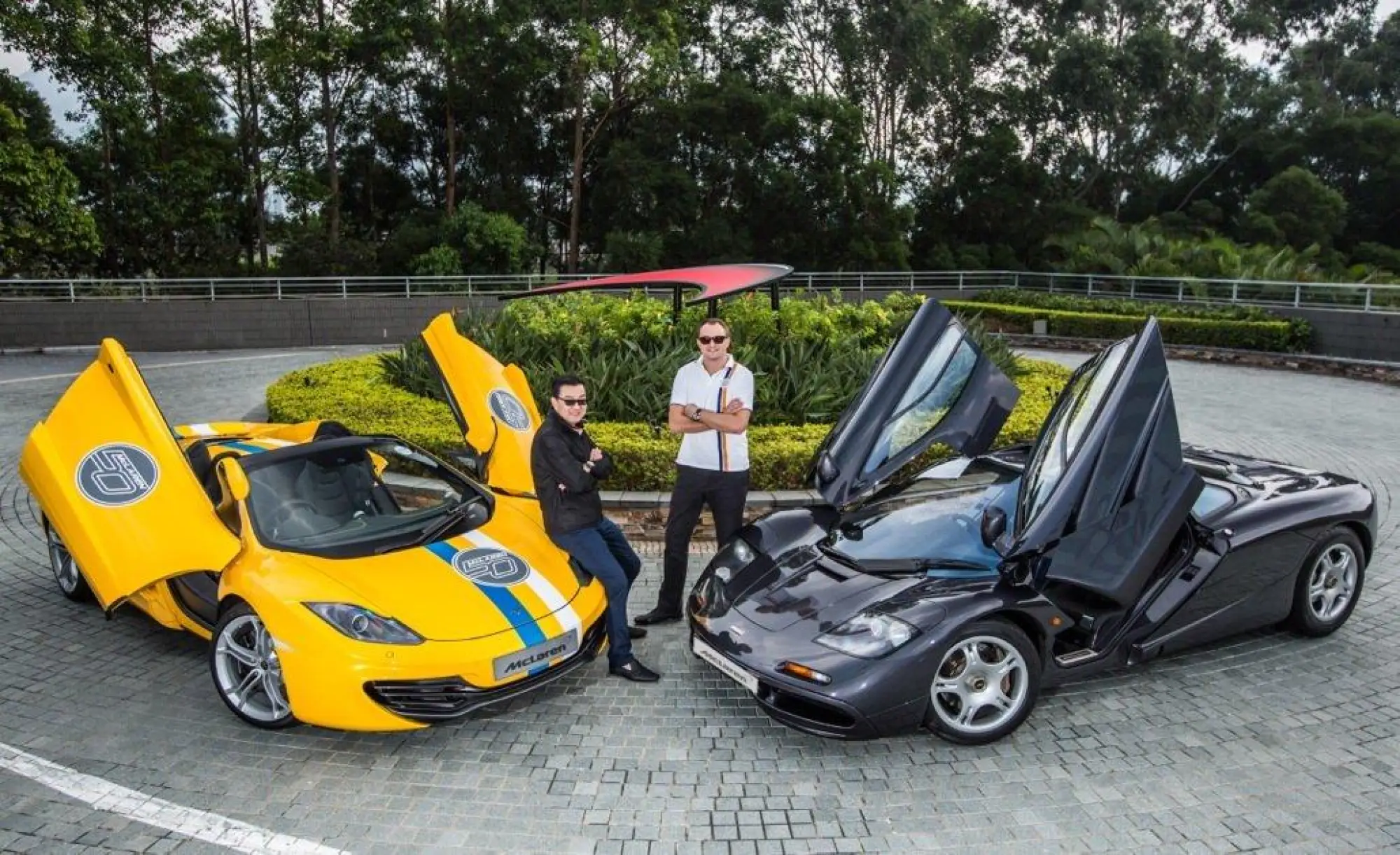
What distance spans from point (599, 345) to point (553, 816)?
22.4 feet

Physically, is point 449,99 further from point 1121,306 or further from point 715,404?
point 715,404

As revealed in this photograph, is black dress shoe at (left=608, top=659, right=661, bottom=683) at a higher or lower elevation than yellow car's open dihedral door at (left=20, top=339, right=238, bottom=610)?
lower

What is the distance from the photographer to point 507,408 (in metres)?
6.23

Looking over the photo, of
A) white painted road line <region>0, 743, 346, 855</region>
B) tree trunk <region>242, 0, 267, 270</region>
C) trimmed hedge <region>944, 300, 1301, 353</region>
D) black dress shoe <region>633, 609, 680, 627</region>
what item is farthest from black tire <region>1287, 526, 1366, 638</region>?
tree trunk <region>242, 0, 267, 270</region>

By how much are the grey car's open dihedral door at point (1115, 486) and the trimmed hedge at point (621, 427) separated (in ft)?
6.51

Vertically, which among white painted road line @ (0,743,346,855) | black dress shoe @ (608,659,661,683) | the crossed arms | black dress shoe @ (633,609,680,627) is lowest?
white painted road line @ (0,743,346,855)

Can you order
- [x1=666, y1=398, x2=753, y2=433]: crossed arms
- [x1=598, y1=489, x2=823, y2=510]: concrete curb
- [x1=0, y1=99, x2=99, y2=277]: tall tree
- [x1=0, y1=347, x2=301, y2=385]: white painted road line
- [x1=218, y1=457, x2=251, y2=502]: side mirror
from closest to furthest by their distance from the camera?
[x1=218, y1=457, x2=251, y2=502]: side mirror → [x1=666, y1=398, x2=753, y2=433]: crossed arms → [x1=598, y1=489, x2=823, y2=510]: concrete curb → [x1=0, y1=347, x2=301, y2=385]: white painted road line → [x1=0, y1=99, x2=99, y2=277]: tall tree

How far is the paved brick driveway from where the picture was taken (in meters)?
3.55

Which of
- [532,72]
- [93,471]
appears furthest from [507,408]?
[532,72]

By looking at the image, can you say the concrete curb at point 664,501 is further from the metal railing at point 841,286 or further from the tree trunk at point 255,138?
the tree trunk at point 255,138

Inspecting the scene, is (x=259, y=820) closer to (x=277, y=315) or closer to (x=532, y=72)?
(x=277, y=315)

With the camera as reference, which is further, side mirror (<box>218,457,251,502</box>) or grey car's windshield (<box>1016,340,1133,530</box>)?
side mirror (<box>218,457,251,502</box>)

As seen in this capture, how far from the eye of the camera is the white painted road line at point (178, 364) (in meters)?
15.9

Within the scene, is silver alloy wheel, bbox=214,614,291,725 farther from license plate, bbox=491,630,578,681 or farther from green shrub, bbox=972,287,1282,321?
green shrub, bbox=972,287,1282,321
